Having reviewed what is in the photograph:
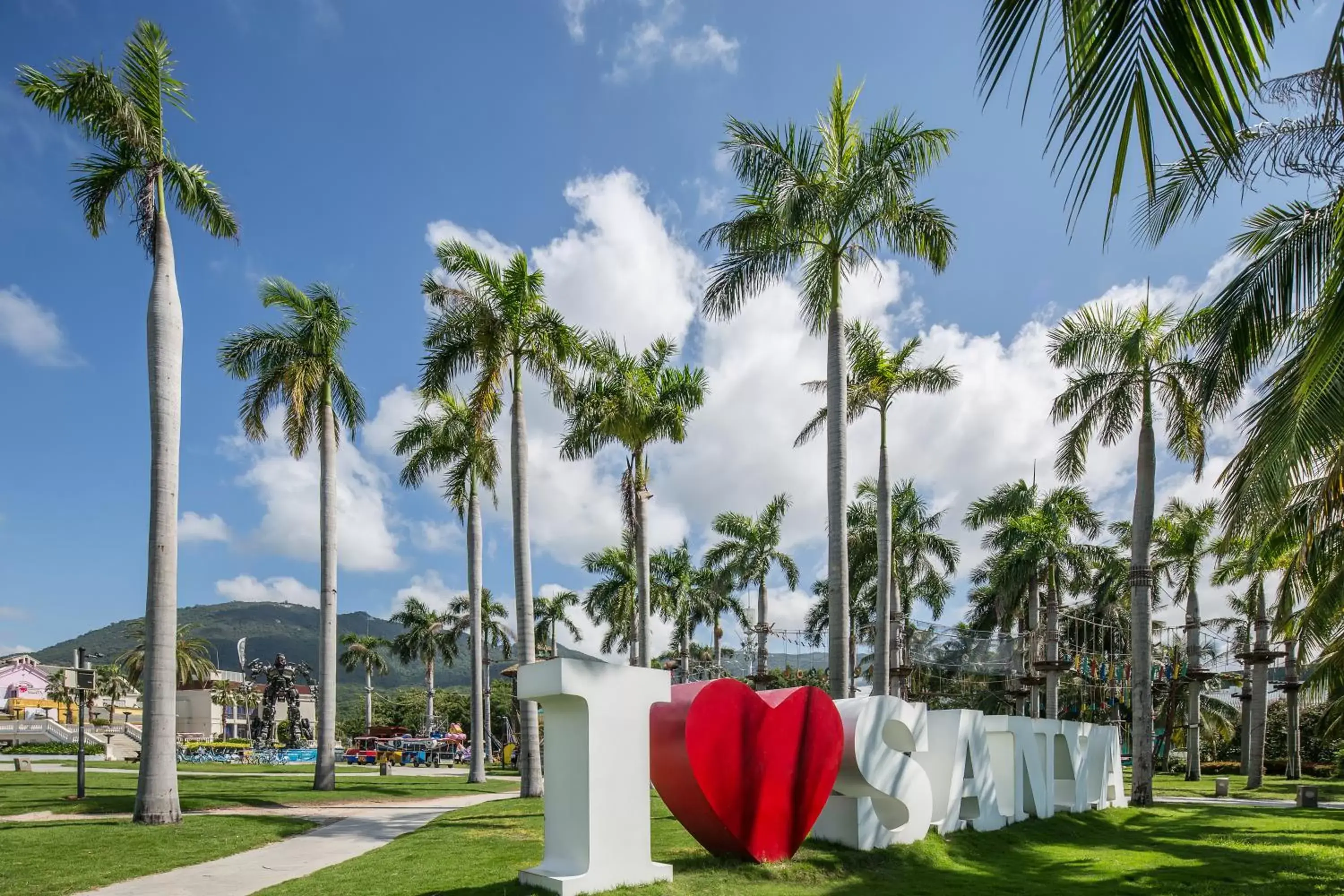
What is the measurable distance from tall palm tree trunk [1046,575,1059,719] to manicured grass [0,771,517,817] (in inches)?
776

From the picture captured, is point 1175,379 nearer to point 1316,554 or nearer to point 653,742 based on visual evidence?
point 1316,554

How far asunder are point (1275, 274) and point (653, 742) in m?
8.59

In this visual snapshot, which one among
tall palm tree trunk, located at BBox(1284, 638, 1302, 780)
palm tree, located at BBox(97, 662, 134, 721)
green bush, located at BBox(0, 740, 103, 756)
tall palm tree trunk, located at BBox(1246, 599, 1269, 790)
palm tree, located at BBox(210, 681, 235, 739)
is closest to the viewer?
tall palm tree trunk, located at BBox(1246, 599, 1269, 790)

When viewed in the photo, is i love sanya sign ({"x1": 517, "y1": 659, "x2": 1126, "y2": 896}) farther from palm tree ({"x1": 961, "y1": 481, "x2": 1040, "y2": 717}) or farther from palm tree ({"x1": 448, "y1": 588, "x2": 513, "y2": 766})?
palm tree ({"x1": 448, "y1": 588, "x2": 513, "y2": 766})

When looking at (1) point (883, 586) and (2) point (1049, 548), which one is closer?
(1) point (883, 586)

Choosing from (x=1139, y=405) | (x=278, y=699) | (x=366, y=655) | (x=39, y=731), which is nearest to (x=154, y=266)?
(x=1139, y=405)

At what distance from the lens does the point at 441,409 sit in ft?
101

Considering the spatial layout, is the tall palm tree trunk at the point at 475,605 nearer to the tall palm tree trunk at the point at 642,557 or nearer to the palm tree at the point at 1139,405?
the tall palm tree trunk at the point at 642,557

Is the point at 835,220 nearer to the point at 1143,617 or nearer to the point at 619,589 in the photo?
the point at 1143,617

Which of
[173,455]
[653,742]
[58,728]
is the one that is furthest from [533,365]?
[58,728]

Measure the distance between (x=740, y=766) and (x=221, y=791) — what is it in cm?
1672

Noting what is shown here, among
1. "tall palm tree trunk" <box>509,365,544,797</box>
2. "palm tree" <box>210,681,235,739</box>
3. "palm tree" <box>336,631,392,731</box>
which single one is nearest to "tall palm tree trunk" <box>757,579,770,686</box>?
"tall palm tree trunk" <box>509,365,544,797</box>

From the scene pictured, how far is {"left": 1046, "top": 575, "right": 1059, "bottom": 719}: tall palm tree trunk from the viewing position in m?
34.5

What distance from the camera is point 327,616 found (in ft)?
77.3
